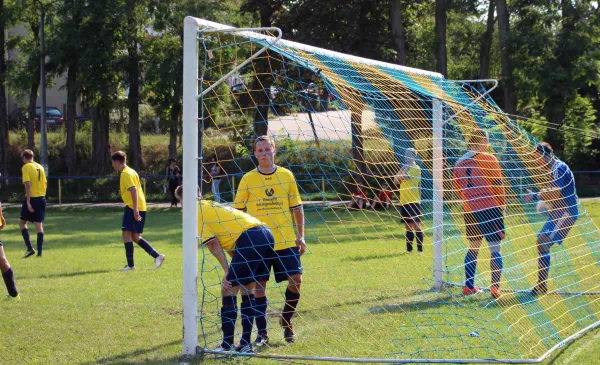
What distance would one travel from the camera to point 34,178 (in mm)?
12719

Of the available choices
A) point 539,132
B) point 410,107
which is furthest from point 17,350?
point 539,132

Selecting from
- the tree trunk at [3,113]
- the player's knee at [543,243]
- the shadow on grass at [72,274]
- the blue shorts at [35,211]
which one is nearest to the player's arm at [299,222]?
the player's knee at [543,243]

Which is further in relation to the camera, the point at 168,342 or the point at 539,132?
the point at 539,132

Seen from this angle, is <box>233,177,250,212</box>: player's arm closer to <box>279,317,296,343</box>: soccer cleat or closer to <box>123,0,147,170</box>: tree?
<box>279,317,296,343</box>: soccer cleat

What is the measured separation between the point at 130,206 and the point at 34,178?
9.84 ft

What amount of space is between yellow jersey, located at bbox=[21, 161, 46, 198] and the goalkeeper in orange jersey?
25.4 feet

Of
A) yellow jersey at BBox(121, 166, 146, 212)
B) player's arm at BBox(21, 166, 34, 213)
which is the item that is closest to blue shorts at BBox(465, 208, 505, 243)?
yellow jersey at BBox(121, 166, 146, 212)

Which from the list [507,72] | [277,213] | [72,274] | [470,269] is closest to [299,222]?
[277,213]

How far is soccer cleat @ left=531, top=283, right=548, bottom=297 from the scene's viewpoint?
8.10 meters

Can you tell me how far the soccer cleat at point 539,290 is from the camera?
810 cm

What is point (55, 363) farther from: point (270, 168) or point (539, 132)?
point (539, 132)

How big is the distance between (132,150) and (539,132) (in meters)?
16.6

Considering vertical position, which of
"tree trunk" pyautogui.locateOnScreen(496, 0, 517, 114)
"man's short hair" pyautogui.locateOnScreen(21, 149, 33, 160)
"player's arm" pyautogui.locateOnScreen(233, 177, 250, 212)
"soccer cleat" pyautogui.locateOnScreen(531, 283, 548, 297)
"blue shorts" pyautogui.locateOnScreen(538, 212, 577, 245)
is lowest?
"soccer cleat" pyautogui.locateOnScreen(531, 283, 548, 297)

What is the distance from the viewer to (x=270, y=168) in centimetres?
638
